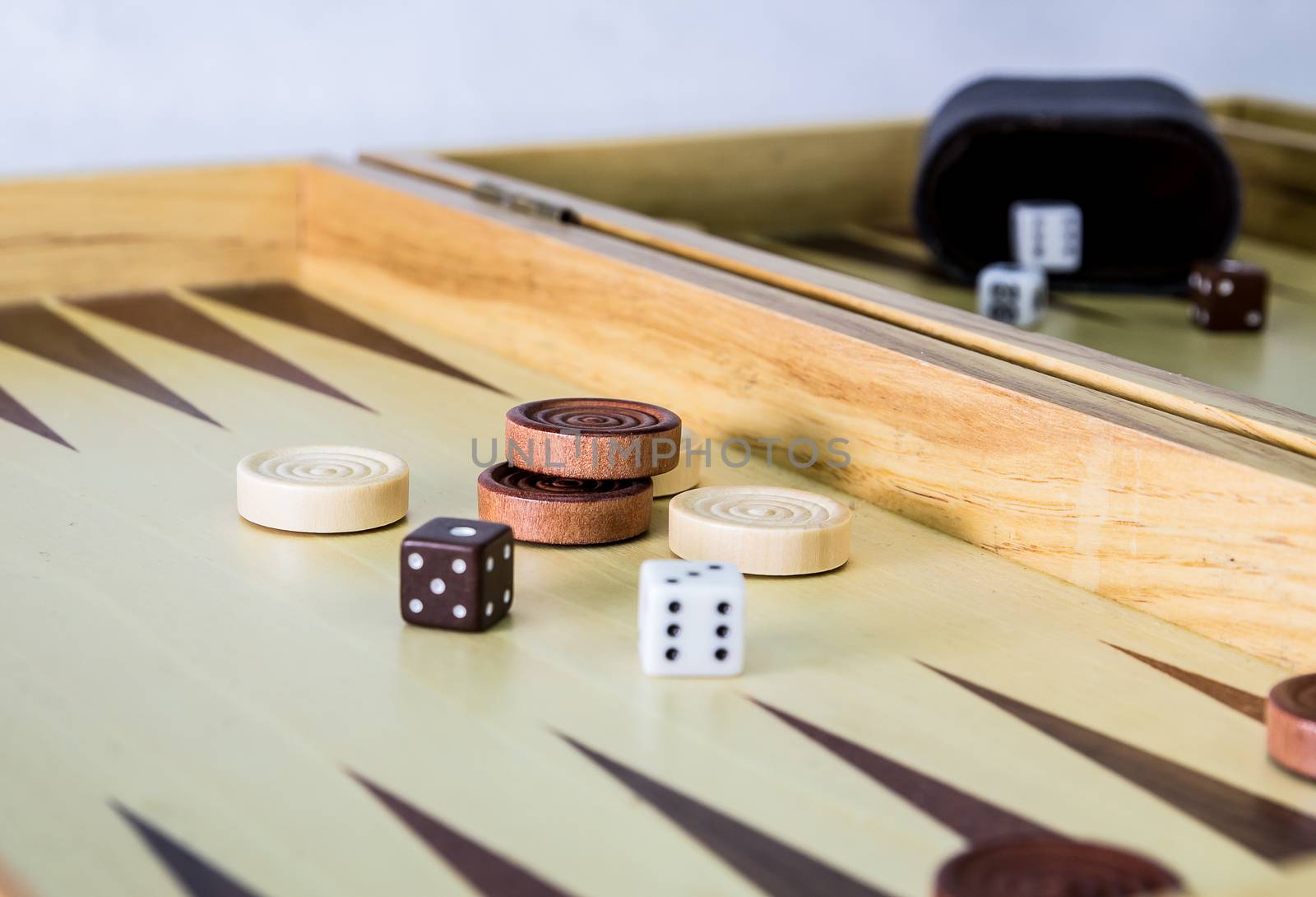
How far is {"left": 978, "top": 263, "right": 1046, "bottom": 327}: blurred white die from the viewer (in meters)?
2.47

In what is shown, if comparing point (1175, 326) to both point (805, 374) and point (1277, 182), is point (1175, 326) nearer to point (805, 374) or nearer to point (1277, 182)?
point (1277, 182)

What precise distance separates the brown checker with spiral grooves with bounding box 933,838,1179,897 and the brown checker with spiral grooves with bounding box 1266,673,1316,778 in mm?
213

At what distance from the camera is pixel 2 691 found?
4.01 feet

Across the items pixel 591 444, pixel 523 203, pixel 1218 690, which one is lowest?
pixel 1218 690

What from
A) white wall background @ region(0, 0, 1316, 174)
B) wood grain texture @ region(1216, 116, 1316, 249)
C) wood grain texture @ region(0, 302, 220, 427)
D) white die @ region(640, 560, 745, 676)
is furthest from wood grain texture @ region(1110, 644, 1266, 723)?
white wall background @ region(0, 0, 1316, 174)

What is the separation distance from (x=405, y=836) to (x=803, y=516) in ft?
2.02

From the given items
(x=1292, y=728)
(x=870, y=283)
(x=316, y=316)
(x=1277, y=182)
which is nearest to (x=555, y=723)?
(x=1292, y=728)

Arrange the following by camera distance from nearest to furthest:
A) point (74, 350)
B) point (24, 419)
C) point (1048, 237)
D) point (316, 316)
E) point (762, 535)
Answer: point (762, 535) < point (24, 419) < point (74, 350) < point (316, 316) < point (1048, 237)

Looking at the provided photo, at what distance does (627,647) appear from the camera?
1.33 m

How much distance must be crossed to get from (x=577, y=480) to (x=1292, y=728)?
71cm

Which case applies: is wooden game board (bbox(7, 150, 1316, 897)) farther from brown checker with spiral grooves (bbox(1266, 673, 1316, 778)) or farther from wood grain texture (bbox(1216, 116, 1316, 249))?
wood grain texture (bbox(1216, 116, 1316, 249))

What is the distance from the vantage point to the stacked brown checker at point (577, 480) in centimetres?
154

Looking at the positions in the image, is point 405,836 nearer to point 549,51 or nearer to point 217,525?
point 217,525

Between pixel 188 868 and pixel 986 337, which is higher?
pixel 986 337
